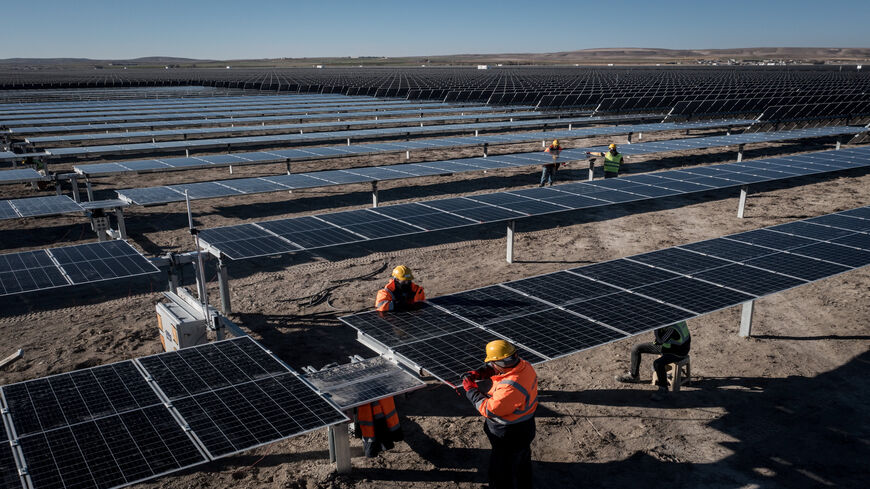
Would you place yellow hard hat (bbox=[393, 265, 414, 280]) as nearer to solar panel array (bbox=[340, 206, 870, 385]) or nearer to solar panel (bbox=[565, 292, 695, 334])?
solar panel array (bbox=[340, 206, 870, 385])

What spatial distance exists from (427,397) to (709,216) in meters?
13.6

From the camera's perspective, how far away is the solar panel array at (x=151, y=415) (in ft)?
18.0

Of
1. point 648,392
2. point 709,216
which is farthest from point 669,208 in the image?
point 648,392

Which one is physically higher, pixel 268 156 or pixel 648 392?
pixel 268 156

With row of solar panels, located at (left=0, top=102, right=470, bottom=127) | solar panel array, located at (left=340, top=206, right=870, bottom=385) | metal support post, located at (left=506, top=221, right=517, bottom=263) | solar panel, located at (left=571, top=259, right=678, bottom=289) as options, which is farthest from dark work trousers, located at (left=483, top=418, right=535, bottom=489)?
row of solar panels, located at (left=0, top=102, right=470, bottom=127)

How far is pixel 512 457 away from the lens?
6.79 m

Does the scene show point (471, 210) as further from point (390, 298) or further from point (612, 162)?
point (612, 162)

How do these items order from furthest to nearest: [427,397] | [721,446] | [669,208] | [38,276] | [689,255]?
[669,208] < [689,255] < [38,276] < [427,397] < [721,446]

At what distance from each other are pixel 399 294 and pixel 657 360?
4.09m

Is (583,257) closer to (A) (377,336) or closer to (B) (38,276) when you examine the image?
(A) (377,336)

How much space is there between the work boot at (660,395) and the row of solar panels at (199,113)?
37.4 m

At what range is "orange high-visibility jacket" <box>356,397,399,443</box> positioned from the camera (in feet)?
25.5

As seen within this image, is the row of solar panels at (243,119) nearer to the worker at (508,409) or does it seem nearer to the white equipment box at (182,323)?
the white equipment box at (182,323)

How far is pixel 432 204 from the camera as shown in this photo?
1595cm
